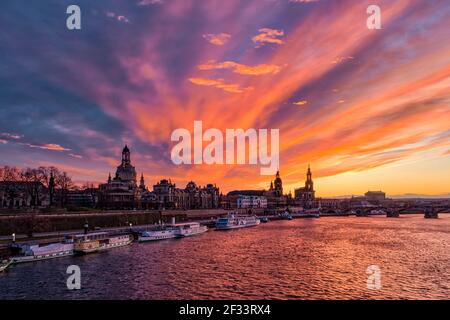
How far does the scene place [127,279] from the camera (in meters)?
48.8

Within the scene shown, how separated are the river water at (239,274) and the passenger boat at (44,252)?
1792 millimetres

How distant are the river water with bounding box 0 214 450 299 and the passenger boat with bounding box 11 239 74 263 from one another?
179 cm

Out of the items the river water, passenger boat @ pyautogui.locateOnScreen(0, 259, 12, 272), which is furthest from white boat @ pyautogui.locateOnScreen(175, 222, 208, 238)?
passenger boat @ pyautogui.locateOnScreen(0, 259, 12, 272)

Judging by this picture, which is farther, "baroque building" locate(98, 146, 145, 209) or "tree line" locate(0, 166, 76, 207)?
"baroque building" locate(98, 146, 145, 209)

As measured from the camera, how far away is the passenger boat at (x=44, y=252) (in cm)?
5994

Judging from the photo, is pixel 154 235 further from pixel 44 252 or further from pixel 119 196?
pixel 119 196

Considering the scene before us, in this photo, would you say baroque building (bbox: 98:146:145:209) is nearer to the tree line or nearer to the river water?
the tree line

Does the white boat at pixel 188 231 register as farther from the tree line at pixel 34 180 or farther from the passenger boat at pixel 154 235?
the tree line at pixel 34 180

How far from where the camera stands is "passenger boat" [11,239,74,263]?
59.9 m

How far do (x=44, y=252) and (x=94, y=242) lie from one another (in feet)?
40.6

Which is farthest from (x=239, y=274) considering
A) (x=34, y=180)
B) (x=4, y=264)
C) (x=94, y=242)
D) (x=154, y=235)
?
(x=34, y=180)

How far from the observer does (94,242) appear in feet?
245
